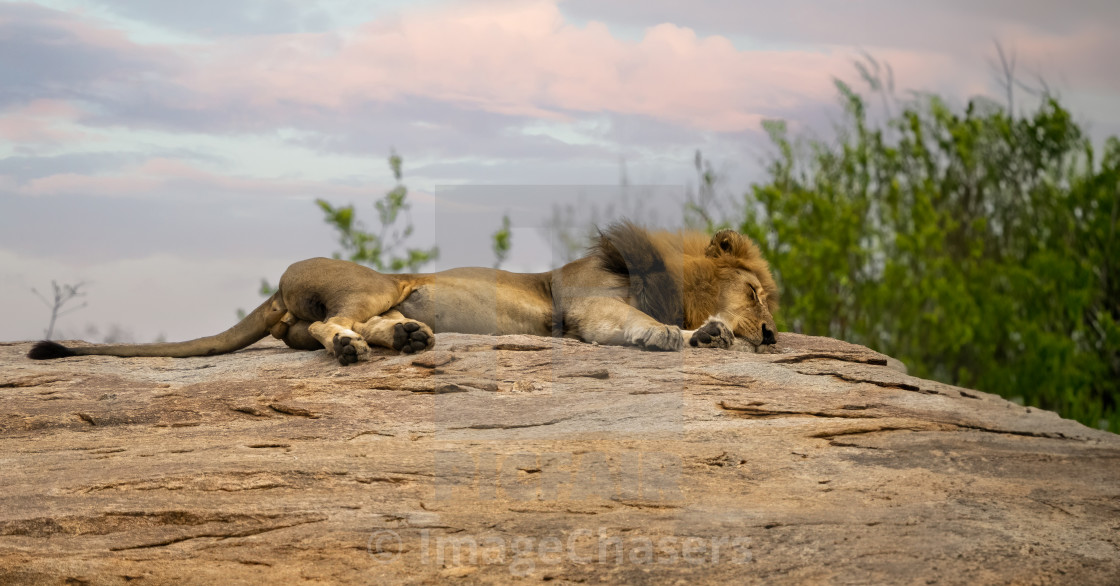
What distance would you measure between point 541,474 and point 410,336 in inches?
76.0

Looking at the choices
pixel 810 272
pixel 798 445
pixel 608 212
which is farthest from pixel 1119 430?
pixel 798 445

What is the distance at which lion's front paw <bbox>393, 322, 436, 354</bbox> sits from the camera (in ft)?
20.3

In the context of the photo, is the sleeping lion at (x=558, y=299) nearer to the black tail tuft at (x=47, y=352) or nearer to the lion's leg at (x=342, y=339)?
the black tail tuft at (x=47, y=352)

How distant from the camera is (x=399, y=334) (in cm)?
618

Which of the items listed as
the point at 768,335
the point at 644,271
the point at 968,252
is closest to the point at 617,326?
the point at 644,271

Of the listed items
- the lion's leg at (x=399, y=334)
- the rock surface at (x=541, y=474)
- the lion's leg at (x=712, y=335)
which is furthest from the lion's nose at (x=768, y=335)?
the lion's leg at (x=399, y=334)

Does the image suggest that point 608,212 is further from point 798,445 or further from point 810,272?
point 810,272

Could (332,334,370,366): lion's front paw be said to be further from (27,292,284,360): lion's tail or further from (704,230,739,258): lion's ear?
(704,230,739,258): lion's ear

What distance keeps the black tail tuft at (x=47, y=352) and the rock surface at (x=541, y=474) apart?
0.43 m

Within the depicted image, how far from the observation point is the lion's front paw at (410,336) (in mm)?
6184

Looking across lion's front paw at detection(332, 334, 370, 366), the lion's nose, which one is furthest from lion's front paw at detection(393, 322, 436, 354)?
the lion's nose

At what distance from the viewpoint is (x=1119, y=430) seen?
1076cm

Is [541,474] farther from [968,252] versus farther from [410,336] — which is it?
[968,252]

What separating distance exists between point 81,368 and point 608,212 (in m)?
3.82
